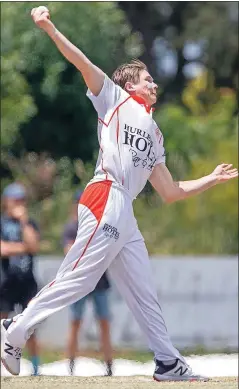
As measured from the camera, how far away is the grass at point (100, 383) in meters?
7.25

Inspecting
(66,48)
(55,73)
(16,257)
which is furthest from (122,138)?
(55,73)

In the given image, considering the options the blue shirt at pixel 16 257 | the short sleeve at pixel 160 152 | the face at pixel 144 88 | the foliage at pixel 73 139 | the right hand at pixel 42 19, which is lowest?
the blue shirt at pixel 16 257

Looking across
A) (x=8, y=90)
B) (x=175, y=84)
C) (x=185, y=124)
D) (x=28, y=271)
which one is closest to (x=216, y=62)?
(x=175, y=84)

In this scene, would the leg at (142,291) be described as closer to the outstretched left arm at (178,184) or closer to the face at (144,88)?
the outstretched left arm at (178,184)

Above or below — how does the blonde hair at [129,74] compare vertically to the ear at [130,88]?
above

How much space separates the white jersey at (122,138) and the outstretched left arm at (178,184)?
0.25m

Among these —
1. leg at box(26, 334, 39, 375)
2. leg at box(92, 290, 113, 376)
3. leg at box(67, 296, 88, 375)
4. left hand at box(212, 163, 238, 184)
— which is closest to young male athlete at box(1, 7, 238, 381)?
left hand at box(212, 163, 238, 184)

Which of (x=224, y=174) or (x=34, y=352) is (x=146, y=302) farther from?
(x=34, y=352)

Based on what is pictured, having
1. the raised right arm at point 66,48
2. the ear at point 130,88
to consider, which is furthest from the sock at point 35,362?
the raised right arm at point 66,48

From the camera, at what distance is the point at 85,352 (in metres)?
14.2

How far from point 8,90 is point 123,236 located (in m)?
8.69

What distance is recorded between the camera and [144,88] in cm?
762

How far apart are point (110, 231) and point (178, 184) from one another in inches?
28.1

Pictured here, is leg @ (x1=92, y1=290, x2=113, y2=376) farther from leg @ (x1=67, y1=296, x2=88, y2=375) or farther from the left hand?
the left hand
